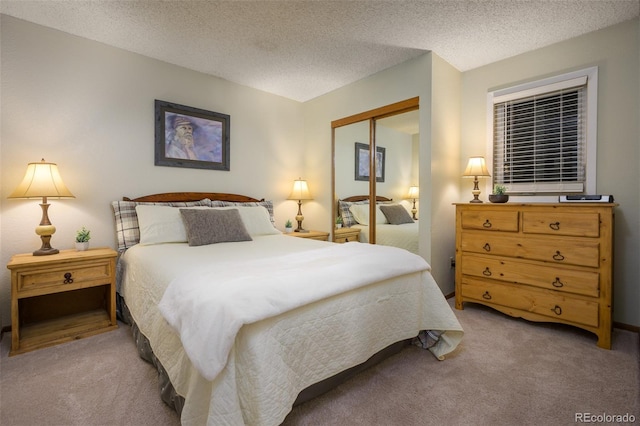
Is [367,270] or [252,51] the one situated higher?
[252,51]

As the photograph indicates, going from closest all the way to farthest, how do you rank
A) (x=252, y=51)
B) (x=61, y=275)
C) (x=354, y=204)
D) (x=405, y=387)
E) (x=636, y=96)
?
(x=405, y=387) < (x=61, y=275) < (x=636, y=96) < (x=252, y=51) < (x=354, y=204)

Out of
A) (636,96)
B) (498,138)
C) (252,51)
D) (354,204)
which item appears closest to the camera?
(636,96)

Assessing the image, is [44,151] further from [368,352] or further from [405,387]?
[405,387]

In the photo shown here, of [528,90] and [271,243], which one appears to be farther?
[528,90]

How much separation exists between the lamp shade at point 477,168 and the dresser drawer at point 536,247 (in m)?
0.62

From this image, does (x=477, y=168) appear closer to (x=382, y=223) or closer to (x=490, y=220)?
(x=490, y=220)

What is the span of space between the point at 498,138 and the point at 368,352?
274cm

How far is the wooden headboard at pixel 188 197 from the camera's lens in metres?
2.98

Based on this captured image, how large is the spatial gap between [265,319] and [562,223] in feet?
7.89

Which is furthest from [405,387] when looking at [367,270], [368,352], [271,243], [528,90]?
[528,90]

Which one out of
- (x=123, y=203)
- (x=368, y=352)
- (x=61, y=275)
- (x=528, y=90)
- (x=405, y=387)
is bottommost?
(x=405, y=387)

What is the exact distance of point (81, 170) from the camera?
105 inches

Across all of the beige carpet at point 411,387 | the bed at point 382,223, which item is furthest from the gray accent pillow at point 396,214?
the beige carpet at point 411,387

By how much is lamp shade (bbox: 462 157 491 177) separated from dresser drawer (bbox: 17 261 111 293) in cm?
338
